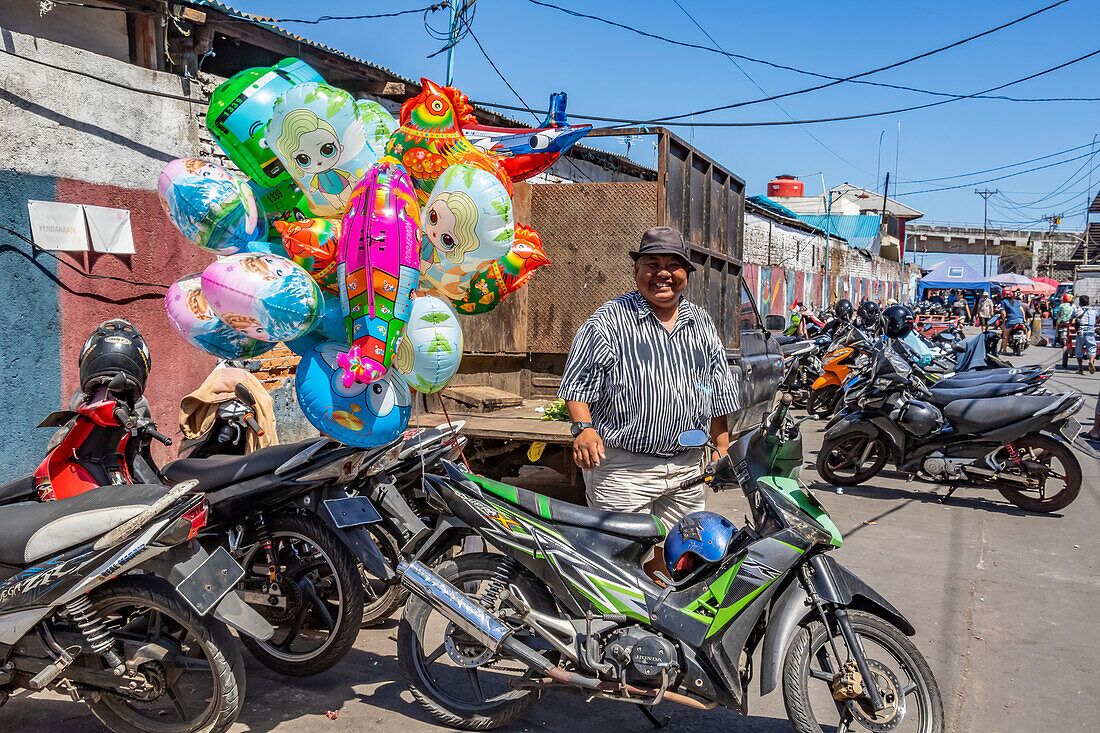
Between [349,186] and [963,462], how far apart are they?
6060 mm

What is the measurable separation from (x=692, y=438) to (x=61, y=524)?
244 cm

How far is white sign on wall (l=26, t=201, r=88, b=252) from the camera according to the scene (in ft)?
17.7

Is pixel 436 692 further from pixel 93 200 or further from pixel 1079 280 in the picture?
pixel 1079 280

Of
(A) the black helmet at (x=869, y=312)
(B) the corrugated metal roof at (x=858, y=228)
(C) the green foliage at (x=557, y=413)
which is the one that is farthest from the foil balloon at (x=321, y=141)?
(B) the corrugated metal roof at (x=858, y=228)

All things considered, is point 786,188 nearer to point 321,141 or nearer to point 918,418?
point 918,418

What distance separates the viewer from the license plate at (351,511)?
3.44 meters

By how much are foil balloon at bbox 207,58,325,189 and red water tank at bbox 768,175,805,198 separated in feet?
160

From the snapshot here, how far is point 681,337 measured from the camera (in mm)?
3658

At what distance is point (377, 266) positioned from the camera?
2912mm

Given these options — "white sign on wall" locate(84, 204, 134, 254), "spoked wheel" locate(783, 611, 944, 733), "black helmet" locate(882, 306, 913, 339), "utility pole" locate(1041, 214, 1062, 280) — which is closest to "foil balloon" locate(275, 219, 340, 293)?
"spoked wheel" locate(783, 611, 944, 733)

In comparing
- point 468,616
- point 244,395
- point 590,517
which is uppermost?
point 244,395

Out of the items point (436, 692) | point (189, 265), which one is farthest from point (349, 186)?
point (189, 265)

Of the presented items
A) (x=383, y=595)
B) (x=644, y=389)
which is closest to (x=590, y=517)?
(x=644, y=389)

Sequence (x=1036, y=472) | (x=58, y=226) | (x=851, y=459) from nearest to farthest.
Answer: (x=58, y=226), (x=1036, y=472), (x=851, y=459)
